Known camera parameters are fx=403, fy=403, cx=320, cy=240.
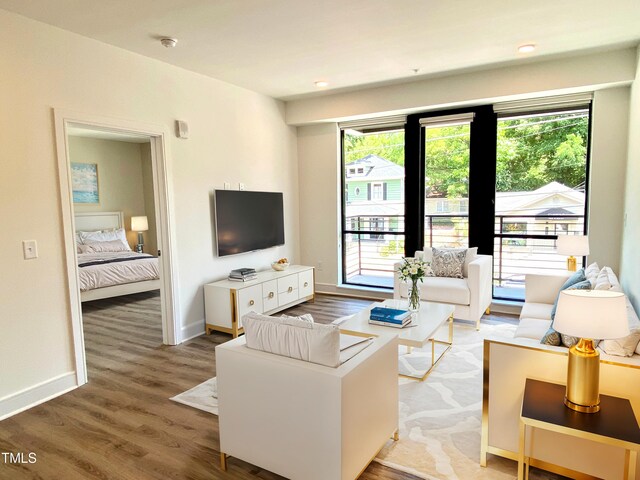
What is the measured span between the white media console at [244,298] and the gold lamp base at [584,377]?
3.25m

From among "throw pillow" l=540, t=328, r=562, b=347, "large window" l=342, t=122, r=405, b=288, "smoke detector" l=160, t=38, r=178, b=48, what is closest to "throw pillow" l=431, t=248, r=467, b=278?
"large window" l=342, t=122, r=405, b=288

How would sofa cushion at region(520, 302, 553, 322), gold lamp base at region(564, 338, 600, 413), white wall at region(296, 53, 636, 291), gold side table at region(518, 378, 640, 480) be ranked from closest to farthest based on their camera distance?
gold side table at region(518, 378, 640, 480), gold lamp base at region(564, 338, 600, 413), sofa cushion at region(520, 302, 553, 322), white wall at region(296, 53, 636, 291)

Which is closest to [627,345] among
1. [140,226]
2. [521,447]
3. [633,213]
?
[521,447]

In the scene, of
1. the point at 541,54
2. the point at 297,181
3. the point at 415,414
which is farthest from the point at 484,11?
the point at 297,181

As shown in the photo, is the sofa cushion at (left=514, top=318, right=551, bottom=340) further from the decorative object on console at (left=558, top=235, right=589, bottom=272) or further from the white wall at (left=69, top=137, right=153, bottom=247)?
the white wall at (left=69, top=137, right=153, bottom=247)

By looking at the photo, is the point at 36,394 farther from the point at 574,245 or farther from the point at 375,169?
the point at 574,245

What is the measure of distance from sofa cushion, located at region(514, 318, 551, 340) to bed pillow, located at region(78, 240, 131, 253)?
6.56 meters

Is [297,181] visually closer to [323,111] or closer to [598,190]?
[323,111]

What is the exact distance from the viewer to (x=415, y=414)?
9.15 ft

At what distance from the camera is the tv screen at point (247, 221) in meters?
4.78

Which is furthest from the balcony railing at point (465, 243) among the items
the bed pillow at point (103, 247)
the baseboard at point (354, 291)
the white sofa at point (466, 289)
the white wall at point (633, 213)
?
the bed pillow at point (103, 247)

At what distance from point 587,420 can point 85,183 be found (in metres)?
8.01

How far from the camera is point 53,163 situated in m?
3.15

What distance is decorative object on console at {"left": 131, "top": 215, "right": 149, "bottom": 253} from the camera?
311 inches
